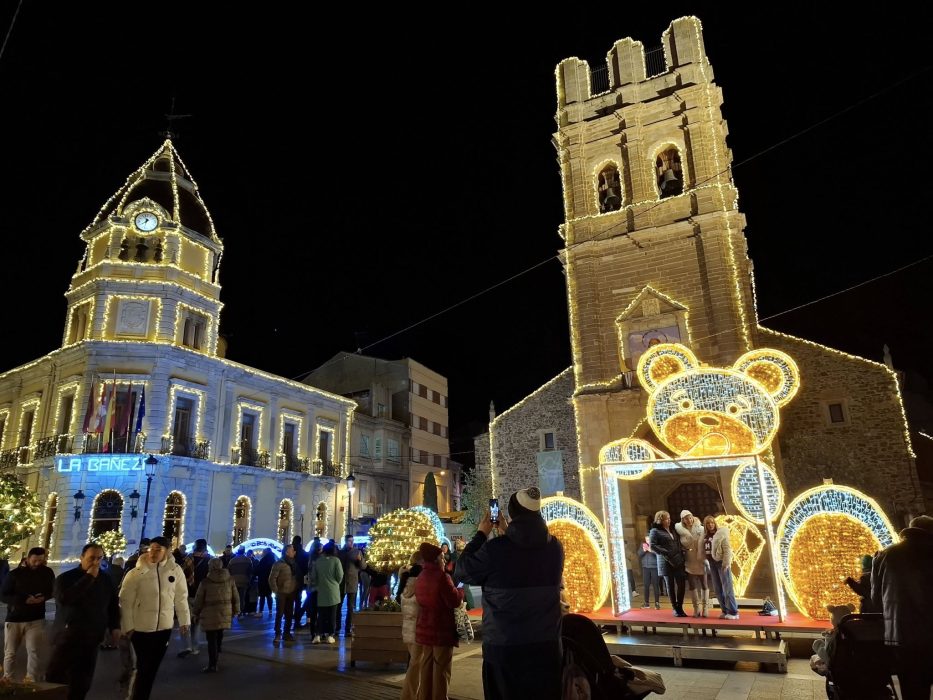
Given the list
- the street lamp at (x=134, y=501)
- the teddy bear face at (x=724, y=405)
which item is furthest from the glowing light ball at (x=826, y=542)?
the street lamp at (x=134, y=501)

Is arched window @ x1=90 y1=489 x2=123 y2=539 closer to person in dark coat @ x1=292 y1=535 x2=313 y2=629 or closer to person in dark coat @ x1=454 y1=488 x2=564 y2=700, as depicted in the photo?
person in dark coat @ x1=292 y1=535 x2=313 y2=629

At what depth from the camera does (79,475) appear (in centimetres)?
2242

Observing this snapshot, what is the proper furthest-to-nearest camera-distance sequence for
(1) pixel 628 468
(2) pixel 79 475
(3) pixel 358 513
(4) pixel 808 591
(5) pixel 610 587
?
(3) pixel 358 513 < (2) pixel 79 475 < (1) pixel 628 468 < (5) pixel 610 587 < (4) pixel 808 591

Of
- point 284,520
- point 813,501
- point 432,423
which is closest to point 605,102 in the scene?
point 813,501

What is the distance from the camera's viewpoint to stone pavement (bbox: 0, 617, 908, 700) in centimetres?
632

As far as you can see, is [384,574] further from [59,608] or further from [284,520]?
[284,520]

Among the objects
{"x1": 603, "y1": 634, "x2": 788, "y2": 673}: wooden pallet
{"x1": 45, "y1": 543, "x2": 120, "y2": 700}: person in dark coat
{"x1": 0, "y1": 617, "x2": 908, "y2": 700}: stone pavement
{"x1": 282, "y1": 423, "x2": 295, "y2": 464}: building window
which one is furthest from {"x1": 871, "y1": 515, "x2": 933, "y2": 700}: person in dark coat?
{"x1": 282, "y1": 423, "x2": 295, "y2": 464}: building window

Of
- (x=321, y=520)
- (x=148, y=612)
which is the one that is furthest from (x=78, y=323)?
(x=148, y=612)

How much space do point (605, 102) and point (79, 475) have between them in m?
24.1

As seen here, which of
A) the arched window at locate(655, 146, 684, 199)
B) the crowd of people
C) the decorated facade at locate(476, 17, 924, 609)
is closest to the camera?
the crowd of people

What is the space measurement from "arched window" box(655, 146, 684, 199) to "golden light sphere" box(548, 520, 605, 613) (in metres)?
13.3

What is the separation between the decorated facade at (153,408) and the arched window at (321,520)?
10cm

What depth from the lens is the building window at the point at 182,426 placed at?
949 inches

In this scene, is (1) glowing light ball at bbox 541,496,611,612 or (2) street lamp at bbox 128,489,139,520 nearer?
(1) glowing light ball at bbox 541,496,611,612
